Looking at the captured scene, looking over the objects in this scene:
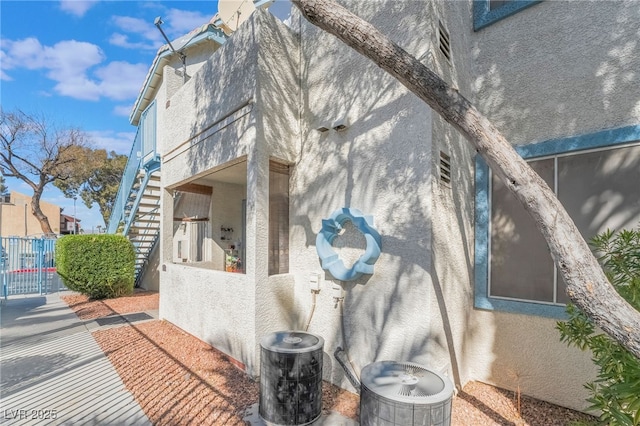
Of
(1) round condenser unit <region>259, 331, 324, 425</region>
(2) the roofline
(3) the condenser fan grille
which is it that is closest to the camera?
(3) the condenser fan grille

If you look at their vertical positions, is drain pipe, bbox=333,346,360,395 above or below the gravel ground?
above

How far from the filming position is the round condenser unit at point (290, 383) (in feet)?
13.3

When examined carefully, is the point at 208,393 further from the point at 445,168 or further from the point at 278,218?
the point at 445,168

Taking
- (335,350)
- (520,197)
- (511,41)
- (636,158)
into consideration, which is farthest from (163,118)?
(636,158)

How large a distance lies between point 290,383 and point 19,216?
5572cm

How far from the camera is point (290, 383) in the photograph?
4.04 metres

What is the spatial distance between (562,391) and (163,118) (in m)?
11.3

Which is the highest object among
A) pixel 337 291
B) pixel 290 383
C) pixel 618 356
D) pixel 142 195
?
pixel 142 195

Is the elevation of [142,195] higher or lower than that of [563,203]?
higher

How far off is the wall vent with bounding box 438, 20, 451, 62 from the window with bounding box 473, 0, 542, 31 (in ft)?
3.82

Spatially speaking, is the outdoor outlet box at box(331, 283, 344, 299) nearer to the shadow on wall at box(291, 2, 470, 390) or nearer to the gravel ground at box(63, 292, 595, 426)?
the shadow on wall at box(291, 2, 470, 390)

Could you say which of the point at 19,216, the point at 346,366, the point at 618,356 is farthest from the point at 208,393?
the point at 19,216

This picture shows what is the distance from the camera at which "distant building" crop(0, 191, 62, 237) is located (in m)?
40.6

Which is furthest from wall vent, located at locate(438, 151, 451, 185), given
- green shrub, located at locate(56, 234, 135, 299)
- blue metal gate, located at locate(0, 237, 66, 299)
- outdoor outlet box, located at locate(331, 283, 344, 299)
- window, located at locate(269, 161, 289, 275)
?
blue metal gate, located at locate(0, 237, 66, 299)
